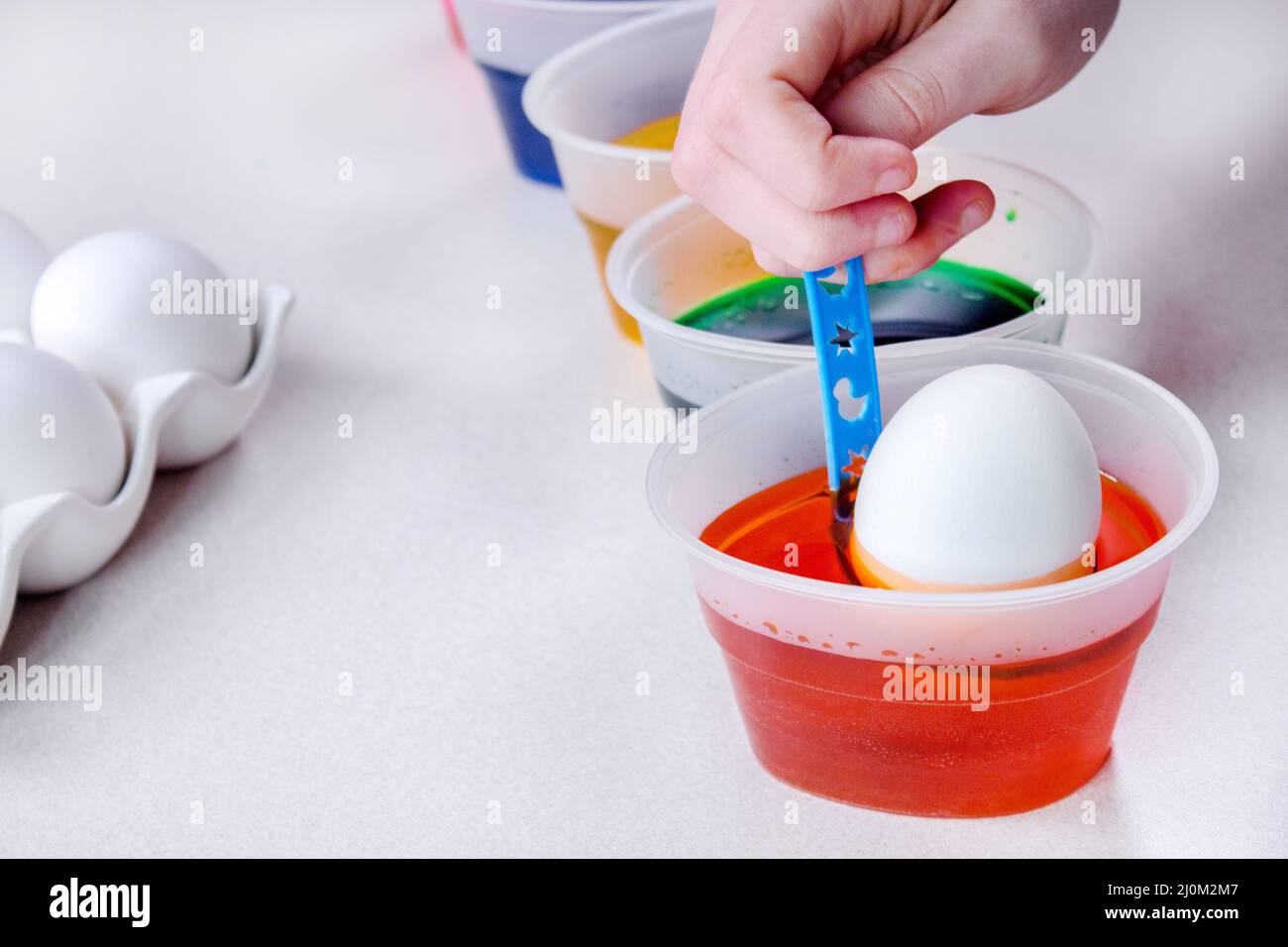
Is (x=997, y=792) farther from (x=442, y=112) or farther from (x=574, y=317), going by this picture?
(x=442, y=112)

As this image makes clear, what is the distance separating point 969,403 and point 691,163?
0.22 meters

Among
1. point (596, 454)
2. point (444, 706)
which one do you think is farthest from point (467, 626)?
point (596, 454)

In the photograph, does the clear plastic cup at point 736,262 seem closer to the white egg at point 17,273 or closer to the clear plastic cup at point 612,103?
the clear plastic cup at point 612,103

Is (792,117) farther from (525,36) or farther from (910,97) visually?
(525,36)

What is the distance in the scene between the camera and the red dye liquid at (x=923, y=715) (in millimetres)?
622

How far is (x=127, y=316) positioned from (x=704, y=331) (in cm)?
42

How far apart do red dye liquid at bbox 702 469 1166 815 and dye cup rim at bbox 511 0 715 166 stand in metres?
0.47

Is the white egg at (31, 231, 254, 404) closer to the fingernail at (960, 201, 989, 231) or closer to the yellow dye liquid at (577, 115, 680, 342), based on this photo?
the yellow dye liquid at (577, 115, 680, 342)

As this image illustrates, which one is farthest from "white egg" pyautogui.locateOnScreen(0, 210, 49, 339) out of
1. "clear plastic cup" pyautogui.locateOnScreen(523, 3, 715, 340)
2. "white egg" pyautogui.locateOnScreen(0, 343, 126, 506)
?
"clear plastic cup" pyautogui.locateOnScreen(523, 3, 715, 340)

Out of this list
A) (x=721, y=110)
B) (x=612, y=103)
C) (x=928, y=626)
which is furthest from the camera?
(x=612, y=103)

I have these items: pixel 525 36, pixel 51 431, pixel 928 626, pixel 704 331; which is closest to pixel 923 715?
pixel 928 626

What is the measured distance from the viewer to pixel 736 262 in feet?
3.29

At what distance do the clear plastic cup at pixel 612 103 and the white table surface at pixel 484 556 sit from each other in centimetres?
12

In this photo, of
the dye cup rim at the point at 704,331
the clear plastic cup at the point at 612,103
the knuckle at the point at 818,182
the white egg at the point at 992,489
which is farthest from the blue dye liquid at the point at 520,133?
the white egg at the point at 992,489
